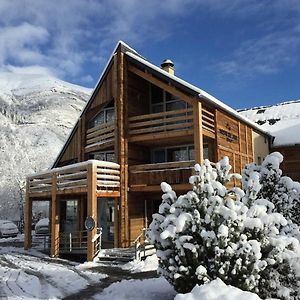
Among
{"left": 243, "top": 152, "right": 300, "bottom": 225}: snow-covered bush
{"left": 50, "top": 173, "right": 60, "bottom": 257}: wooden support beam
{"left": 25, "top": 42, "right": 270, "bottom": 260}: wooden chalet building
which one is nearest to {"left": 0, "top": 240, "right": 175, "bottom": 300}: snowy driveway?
{"left": 50, "top": 173, "right": 60, "bottom": 257}: wooden support beam

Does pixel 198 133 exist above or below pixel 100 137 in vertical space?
below

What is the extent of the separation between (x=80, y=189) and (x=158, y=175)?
3.62m

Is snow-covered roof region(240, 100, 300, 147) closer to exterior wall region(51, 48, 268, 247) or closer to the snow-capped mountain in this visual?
exterior wall region(51, 48, 268, 247)

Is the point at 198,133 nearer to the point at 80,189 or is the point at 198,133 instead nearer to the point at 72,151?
the point at 80,189

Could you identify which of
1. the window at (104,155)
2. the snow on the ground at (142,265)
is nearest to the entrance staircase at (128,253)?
the snow on the ground at (142,265)

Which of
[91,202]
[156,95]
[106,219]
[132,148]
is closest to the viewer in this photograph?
[91,202]

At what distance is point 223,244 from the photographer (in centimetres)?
823

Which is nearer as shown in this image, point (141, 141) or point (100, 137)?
point (141, 141)

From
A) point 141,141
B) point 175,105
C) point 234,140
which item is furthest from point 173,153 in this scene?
point 234,140

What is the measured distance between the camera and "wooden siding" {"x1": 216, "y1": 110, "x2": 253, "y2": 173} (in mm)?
19266

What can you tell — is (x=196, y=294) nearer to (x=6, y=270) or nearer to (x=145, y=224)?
(x=6, y=270)

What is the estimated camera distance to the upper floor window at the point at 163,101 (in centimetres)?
2064

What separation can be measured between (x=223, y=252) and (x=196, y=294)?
1.14 meters

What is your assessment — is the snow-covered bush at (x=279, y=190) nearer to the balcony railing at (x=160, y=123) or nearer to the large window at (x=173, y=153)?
the balcony railing at (x=160, y=123)
